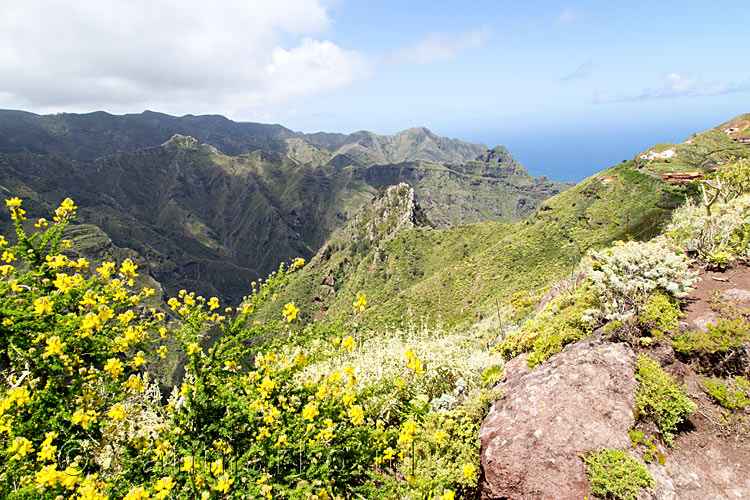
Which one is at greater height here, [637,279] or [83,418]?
[83,418]

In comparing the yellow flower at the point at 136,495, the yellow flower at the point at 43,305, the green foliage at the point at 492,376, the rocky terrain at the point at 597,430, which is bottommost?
the green foliage at the point at 492,376

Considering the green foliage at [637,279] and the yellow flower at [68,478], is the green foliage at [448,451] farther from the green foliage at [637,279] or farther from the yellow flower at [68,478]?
the green foliage at [637,279]

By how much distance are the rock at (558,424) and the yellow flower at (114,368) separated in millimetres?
5989

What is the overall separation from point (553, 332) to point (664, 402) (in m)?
2.96

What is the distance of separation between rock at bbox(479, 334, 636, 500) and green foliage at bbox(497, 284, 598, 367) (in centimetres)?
73

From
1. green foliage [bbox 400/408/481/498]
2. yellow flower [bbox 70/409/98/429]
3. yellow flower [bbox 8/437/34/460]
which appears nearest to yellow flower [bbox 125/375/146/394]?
yellow flower [bbox 70/409/98/429]

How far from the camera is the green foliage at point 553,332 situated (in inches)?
317

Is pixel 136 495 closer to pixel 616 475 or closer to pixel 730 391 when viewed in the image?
pixel 616 475

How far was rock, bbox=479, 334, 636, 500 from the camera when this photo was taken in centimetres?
531

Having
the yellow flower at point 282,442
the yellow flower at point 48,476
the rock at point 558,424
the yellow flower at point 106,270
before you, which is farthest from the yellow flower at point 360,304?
the rock at point 558,424

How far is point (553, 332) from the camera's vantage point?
859cm

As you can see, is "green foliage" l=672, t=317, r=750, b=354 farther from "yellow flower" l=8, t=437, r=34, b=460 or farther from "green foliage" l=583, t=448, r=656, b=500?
"yellow flower" l=8, t=437, r=34, b=460

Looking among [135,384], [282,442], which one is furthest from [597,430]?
[135,384]

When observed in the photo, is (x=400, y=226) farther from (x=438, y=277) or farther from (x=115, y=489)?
(x=115, y=489)
